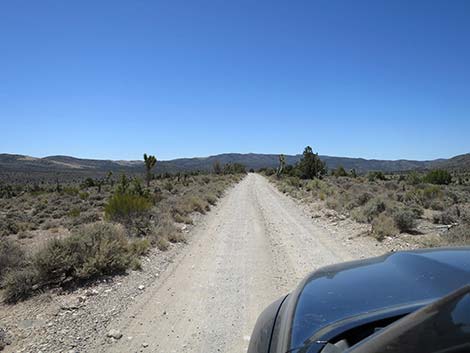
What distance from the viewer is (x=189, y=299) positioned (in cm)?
598

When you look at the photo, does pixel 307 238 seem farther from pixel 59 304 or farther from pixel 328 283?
pixel 328 283

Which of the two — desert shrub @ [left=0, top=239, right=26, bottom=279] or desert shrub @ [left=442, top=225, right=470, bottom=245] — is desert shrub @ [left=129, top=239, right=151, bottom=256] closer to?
desert shrub @ [left=0, top=239, right=26, bottom=279]

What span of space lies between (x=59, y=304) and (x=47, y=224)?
12.4 m

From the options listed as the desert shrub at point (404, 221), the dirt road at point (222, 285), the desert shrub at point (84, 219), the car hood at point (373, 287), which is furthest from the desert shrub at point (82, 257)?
the desert shrub at point (84, 219)

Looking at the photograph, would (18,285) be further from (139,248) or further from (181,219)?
(181,219)

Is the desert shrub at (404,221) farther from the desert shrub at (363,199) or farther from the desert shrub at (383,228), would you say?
the desert shrub at (363,199)

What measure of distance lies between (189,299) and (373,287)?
4296mm

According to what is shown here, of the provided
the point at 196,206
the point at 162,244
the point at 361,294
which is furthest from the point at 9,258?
the point at 196,206

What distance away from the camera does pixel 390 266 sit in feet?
8.93

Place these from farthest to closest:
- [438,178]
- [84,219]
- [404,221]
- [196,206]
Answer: [438,178] → [196,206] → [84,219] → [404,221]

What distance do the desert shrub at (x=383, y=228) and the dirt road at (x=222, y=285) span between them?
1.20 m

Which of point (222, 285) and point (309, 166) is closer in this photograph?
point (222, 285)

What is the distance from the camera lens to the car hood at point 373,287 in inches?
77.6

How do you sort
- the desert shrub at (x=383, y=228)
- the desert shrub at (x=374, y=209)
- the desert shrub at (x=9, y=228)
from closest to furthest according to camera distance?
the desert shrub at (x=383, y=228) < the desert shrub at (x=374, y=209) < the desert shrub at (x=9, y=228)
